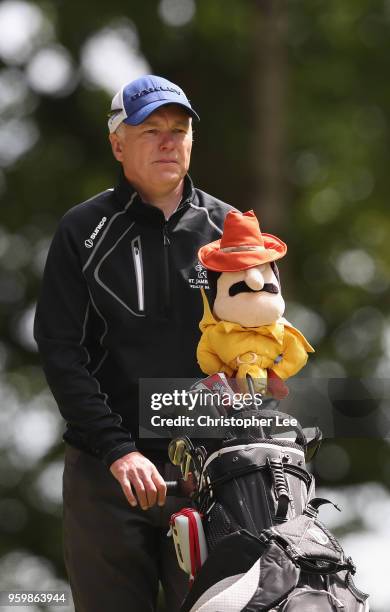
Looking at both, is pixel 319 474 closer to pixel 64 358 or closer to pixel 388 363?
pixel 388 363

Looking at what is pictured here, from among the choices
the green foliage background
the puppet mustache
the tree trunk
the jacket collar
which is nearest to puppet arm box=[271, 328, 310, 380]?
the puppet mustache

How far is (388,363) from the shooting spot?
11250 mm

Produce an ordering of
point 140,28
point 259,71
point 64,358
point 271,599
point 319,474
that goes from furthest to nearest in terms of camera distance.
Result: 1. point 319,474
2. point 140,28
3. point 259,71
4. point 64,358
5. point 271,599

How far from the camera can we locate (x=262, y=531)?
338 cm

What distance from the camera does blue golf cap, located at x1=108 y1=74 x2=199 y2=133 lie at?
3961 millimetres

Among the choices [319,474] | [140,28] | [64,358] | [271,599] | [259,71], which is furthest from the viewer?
[319,474]

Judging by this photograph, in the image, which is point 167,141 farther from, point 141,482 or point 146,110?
point 141,482

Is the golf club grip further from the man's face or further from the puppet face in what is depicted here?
the man's face

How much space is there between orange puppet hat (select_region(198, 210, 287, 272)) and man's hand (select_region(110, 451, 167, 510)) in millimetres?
502

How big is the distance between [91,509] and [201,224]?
799mm

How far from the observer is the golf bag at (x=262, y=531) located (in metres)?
3.27

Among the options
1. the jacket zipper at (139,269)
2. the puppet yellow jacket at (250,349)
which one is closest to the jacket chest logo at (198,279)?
the jacket zipper at (139,269)

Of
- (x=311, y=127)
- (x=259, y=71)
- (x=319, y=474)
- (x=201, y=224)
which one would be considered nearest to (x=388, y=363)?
(x=319, y=474)

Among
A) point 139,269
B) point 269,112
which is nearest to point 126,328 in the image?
point 139,269
